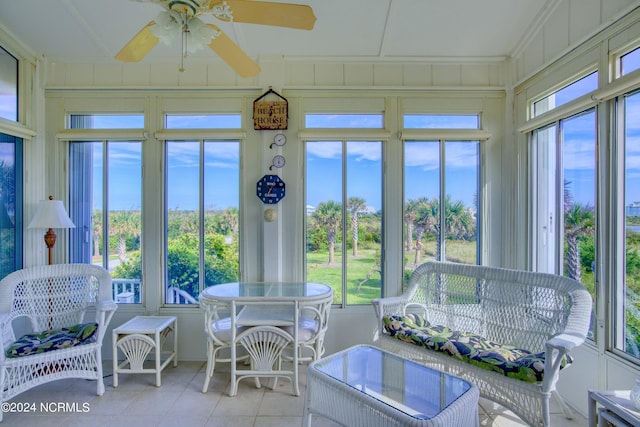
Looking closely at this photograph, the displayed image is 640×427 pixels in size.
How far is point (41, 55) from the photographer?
2875 mm

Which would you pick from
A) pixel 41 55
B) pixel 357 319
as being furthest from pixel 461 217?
pixel 41 55

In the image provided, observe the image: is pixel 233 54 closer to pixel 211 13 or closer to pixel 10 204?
pixel 211 13

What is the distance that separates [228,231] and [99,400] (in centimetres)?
155

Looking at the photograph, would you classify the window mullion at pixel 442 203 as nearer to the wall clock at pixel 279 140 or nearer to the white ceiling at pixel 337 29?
the white ceiling at pixel 337 29

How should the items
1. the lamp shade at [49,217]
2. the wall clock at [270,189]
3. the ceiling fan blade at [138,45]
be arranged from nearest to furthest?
the ceiling fan blade at [138,45]
the lamp shade at [49,217]
the wall clock at [270,189]

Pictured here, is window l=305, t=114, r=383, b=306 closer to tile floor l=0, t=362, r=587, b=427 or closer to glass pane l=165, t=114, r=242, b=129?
glass pane l=165, t=114, r=242, b=129

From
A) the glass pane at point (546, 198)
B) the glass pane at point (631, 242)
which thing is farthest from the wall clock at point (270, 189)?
the glass pane at point (631, 242)

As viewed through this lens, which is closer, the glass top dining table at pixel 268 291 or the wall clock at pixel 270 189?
the glass top dining table at pixel 268 291

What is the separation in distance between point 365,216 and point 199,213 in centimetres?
156

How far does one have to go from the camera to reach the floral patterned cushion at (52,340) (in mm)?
2119

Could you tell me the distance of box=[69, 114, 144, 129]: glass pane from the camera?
119 inches

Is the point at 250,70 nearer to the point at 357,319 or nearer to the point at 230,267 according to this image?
the point at 230,267

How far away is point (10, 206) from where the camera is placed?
2693 millimetres

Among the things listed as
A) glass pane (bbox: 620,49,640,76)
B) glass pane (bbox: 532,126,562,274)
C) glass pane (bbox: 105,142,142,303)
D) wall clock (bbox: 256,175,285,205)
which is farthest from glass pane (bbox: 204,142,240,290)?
glass pane (bbox: 620,49,640,76)
